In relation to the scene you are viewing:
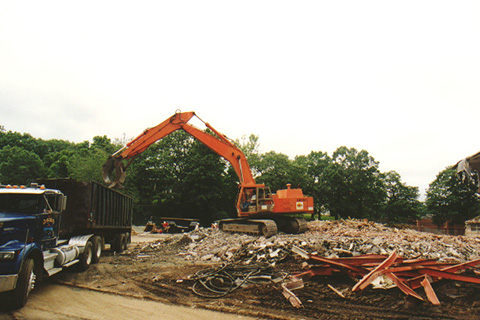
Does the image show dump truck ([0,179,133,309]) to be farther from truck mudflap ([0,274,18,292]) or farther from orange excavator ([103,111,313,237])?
orange excavator ([103,111,313,237])

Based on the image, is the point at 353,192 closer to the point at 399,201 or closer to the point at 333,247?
the point at 399,201

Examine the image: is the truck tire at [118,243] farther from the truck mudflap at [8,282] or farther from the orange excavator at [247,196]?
the truck mudflap at [8,282]

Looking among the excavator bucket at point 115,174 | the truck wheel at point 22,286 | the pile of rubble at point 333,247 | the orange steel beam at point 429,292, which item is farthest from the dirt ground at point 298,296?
the excavator bucket at point 115,174

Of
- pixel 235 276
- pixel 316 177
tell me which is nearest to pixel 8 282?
pixel 235 276

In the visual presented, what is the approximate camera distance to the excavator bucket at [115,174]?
48.1ft

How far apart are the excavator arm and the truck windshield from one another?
6169mm

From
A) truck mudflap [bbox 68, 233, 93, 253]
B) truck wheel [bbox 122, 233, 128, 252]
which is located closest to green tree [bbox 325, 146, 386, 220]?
truck wheel [bbox 122, 233, 128, 252]

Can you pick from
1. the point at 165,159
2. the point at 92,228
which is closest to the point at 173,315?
the point at 92,228

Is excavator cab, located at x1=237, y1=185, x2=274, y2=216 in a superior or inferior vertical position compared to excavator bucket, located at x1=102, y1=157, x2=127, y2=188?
inferior

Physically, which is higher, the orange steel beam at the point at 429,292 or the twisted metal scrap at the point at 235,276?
the orange steel beam at the point at 429,292

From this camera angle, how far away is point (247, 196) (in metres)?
17.7

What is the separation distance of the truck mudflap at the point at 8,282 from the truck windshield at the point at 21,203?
208 cm

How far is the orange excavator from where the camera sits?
16.6m

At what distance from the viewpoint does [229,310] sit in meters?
6.51
